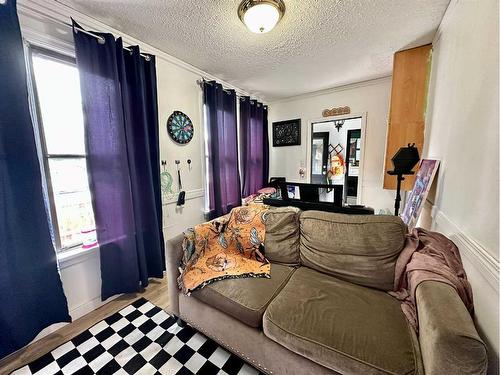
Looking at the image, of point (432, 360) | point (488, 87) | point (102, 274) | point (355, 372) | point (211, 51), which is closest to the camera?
point (432, 360)

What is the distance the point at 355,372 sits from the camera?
0.83m

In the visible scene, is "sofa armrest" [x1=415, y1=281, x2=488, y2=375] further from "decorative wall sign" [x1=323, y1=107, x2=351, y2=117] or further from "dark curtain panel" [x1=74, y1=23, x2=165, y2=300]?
"decorative wall sign" [x1=323, y1=107, x2=351, y2=117]

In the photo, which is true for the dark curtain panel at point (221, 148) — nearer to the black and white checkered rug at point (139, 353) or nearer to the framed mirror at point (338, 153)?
the black and white checkered rug at point (139, 353)

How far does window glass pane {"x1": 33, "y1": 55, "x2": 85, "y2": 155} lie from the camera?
149cm

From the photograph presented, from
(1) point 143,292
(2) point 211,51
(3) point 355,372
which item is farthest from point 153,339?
(2) point 211,51

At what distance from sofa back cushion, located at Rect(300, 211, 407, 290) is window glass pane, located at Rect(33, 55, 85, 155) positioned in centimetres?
211

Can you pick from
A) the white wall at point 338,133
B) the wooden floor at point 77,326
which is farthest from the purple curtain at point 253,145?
the wooden floor at point 77,326

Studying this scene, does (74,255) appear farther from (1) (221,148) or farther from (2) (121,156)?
(1) (221,148)

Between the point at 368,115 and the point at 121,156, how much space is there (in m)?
3.53

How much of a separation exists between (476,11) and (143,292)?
3.31m

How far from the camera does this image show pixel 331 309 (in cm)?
109

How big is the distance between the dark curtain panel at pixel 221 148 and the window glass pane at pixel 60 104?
1.41m

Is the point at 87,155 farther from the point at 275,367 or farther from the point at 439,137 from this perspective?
the point at 439,137

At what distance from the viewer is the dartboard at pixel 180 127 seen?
7.62 feet
